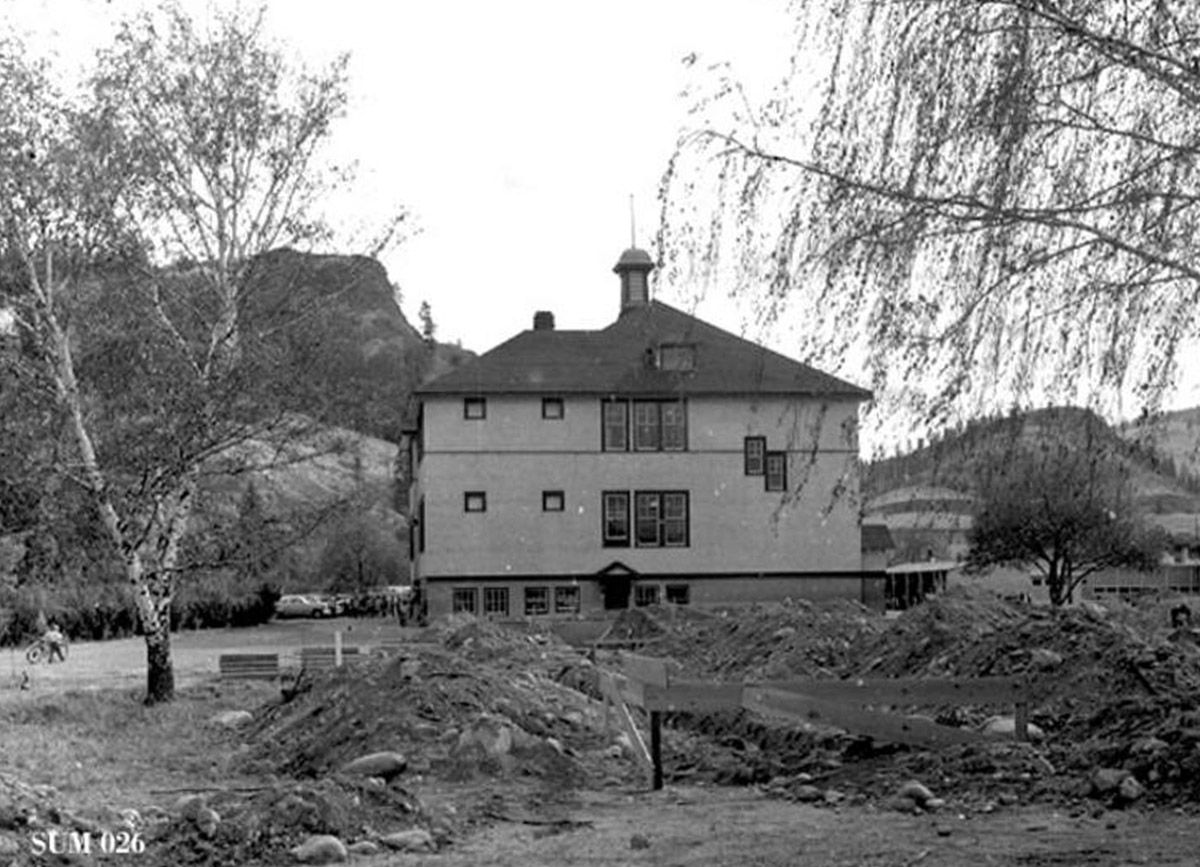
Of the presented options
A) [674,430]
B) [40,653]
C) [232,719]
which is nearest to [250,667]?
[232,719]

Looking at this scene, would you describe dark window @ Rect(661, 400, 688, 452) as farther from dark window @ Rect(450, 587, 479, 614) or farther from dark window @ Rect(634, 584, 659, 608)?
dark window @ Rect(450, 587, 479, 614)

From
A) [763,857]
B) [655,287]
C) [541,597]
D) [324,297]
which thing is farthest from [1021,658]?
[541,597]

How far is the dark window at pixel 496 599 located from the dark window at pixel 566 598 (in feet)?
5.41

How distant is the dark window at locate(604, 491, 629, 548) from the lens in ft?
167

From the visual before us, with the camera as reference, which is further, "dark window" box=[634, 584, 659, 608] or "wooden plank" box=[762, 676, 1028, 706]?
"dark window" box=[634, 584, 659, 608]

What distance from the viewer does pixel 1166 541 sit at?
2975 inches

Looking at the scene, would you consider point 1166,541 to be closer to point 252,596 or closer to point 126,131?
point 252,596

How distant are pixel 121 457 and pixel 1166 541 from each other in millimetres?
63161

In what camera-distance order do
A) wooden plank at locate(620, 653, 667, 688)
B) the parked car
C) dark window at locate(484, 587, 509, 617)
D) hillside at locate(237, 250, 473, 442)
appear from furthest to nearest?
the parked car
dark window at locate(484, 587, 509, 617)
hillside at locate(237, 250, 473, 442)
wooden plank at locate(620, 653, 667, 688)

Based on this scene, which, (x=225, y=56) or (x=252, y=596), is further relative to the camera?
(x=252, y=596)

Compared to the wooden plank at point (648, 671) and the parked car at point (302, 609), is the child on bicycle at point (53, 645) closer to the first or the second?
the wooden plank at point (648, 671)

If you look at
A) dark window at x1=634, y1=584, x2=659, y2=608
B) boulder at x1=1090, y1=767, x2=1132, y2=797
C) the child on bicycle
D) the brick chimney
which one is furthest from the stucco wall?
boulder at x1=1090, y1=767, x2=1132, y2=797

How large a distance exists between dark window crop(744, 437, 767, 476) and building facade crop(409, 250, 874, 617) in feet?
→ 0.18

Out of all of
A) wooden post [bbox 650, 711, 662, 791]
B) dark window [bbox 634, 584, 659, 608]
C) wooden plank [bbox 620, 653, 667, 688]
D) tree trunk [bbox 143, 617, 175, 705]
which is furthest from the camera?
dark window [bbox 634, 584, 659, 608]
